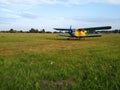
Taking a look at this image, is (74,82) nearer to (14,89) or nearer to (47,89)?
(47,89)

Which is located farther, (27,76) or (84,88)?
(27,76)

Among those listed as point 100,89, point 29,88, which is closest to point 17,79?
point 29,88

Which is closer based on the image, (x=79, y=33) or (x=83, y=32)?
(x=79, y=33)

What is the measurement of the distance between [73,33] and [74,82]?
109 feet

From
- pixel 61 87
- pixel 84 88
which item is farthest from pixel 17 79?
pixel 84 88

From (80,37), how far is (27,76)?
33.7 m

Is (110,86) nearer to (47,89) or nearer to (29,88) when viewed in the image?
(47,89)

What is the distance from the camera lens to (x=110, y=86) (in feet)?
15.9

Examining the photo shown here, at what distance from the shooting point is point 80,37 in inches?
1539

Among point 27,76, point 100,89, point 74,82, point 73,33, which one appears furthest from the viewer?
point 73,33

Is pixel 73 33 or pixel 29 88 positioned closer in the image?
pixel 29 88

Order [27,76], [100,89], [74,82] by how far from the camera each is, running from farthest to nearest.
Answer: [27,76] < [74,82] < [100,89]

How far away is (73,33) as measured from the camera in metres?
38.4

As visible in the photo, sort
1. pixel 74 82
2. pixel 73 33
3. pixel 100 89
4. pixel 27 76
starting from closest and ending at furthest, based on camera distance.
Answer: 1. pixel 100 89
2. pixel 74 82
3. pixel 27 76
4. pixel 73 33
